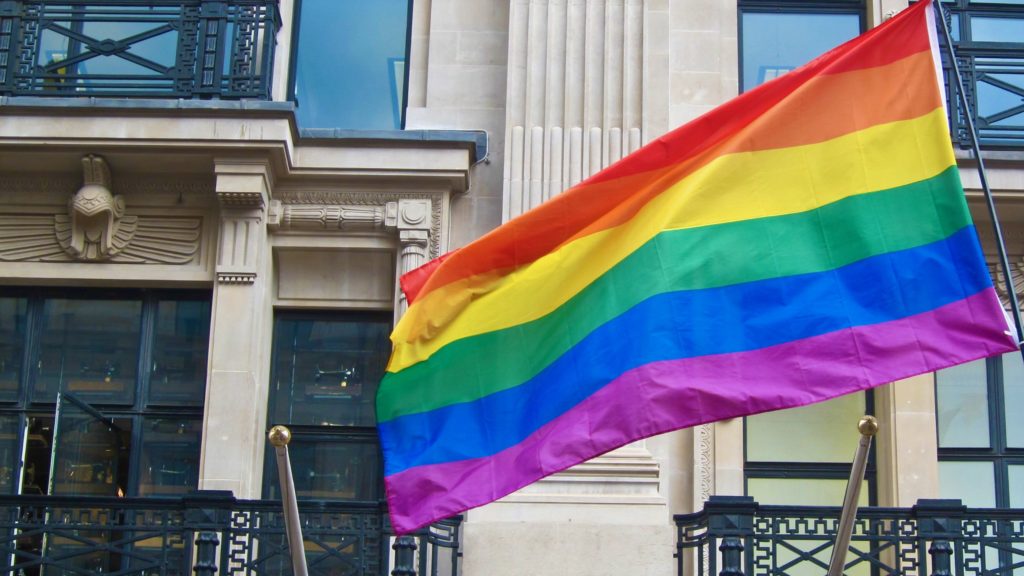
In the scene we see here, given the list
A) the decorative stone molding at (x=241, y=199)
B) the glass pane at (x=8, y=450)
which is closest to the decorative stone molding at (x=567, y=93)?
the decorative stone molding at (x=241, y=199)

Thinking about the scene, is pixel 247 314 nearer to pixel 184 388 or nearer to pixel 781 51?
pixel 184 388

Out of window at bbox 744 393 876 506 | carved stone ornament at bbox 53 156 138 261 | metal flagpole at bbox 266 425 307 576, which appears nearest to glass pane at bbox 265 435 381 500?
carved stone ornament at bbox 53 156 138 261

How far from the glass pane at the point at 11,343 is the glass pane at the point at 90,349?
0.57ft

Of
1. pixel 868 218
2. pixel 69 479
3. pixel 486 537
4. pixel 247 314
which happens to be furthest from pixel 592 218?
pixel 69 479

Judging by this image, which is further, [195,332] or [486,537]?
[195,332]

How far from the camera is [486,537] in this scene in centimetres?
1354

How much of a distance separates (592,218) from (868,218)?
1708 millimetres

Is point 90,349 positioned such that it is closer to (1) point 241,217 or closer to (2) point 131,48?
(1) point 241,217

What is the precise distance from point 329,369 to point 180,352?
1.30 metres

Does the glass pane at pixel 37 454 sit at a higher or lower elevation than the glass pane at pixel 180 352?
lower

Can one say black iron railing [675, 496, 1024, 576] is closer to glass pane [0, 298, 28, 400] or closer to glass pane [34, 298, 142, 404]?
glass pane [34, 298, 142, 404]

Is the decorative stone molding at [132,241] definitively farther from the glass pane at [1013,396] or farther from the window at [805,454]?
the glass pane at [1013,396]

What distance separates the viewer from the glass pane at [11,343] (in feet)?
50.1

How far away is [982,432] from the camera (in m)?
15.3
